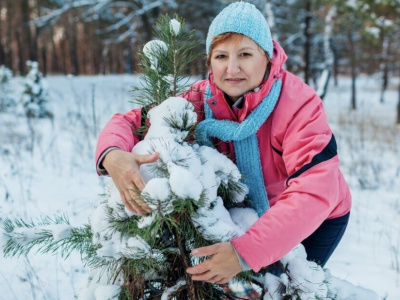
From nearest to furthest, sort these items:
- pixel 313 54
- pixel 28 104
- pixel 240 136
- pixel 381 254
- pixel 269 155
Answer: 1. pixel 240 136
2. pixel 269 155
3. pixel 381 254
4. pixel 28 104
5. pixel 313 54

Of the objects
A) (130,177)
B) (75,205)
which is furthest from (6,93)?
(130,177)

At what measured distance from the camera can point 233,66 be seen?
1.31 m

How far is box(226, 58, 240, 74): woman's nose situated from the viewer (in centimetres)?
131

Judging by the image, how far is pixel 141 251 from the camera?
3.13 feet

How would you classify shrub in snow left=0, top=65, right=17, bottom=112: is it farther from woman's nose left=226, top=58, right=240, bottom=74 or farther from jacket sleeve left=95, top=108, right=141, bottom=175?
woman's nose left=226, top=58, right=240, bottom=74

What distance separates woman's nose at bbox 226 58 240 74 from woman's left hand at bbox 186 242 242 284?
2.07ft

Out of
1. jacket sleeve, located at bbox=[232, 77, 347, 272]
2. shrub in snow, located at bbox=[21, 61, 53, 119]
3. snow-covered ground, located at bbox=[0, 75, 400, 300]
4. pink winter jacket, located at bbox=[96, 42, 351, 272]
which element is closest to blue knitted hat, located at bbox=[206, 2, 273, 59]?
pink winter jacket, located at bbox=[96, 42, 351, 272]

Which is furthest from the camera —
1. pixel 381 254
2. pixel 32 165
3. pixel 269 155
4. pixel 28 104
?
pixel 28 104

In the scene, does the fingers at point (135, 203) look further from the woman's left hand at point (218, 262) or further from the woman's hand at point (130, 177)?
the woman's left hand at point (218, 262)

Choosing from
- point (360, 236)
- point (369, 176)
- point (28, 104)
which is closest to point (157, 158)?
point (360, 236)

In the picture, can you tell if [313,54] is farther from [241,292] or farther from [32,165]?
[241,292]

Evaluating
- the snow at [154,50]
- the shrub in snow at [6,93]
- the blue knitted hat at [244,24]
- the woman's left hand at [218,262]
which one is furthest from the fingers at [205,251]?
the shrub in snow at [6,93]

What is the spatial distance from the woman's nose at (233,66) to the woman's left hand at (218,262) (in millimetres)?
630

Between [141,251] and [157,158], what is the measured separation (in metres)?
0.25
